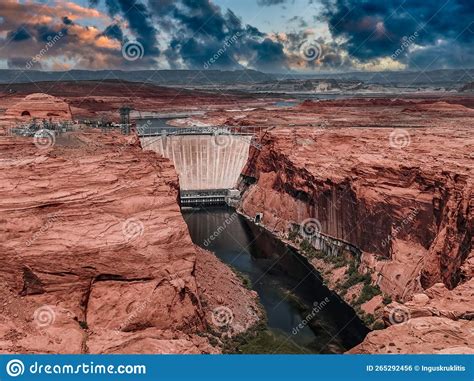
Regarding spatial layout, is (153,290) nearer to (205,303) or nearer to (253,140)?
(205,303)

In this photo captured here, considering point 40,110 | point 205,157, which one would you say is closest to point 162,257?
point 40,110

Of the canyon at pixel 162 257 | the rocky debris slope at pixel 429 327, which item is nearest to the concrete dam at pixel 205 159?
the canyon at pixel 162 257

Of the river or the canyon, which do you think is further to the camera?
the river

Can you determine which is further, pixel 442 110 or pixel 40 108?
pixel 442 110

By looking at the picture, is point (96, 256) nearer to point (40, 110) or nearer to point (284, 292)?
point (284, 292)

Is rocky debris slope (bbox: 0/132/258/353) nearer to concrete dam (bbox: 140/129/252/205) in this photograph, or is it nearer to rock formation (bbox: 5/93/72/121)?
rock formation (bbox: 5/93/72/121)

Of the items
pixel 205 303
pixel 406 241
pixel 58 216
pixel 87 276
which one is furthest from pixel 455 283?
pixel 58 216

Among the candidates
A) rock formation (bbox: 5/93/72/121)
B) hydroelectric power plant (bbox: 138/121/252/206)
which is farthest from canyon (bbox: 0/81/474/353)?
hydroelectric power plant (bbox: 138/121/252/206)
